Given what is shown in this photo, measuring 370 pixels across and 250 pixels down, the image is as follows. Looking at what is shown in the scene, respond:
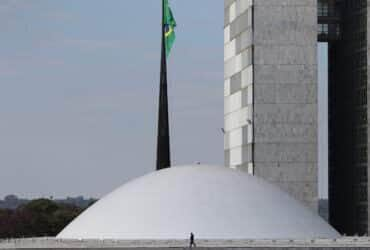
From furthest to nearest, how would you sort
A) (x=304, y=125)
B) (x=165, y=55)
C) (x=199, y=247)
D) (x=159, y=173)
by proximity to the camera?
(x=304, y=125)
(x=165, y=55)
(x=159, y=173)
(x=199, y=247)

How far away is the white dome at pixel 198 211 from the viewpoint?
10056 centimetres

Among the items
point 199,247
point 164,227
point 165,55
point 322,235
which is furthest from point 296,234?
point 165,55

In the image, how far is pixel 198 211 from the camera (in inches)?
4048

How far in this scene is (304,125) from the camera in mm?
140750

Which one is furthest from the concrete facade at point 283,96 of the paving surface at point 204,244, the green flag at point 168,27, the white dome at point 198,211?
the paving surface at point 204,244

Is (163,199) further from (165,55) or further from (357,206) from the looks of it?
(357,206)

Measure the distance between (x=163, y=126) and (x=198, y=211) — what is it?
26.2 metres

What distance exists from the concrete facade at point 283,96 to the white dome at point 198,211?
29.4 meters

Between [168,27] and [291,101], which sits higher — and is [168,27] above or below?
above

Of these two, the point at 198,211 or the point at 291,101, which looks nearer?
the point at 198,211

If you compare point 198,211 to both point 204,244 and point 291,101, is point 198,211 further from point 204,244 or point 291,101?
point 291,101

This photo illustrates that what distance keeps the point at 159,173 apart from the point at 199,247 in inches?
987

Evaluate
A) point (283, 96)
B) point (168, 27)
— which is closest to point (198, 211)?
point (168, 27)

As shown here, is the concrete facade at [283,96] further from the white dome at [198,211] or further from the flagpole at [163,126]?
the white dome at [198,211]
